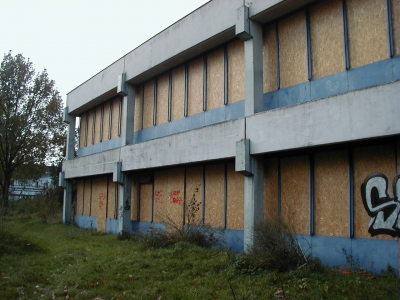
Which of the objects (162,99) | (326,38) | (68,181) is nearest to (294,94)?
(326,38)

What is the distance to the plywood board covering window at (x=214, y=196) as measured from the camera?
12713 mm

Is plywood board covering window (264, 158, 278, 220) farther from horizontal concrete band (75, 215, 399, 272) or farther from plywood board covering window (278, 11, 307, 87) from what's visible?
plywood board covering window (278, 11, 307, 87)

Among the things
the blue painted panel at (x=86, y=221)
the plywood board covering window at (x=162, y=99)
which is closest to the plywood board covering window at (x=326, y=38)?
the plywood board covering window at (x=162, y=99)

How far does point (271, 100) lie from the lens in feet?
37.2

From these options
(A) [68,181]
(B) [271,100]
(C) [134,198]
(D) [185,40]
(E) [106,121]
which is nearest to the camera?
(B) [271,100]

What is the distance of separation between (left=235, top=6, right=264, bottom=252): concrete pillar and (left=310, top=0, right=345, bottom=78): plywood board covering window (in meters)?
1.56

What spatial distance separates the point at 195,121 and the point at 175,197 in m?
3.02

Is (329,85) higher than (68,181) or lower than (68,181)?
higher

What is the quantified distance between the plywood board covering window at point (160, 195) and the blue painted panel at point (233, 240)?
363 centimetres

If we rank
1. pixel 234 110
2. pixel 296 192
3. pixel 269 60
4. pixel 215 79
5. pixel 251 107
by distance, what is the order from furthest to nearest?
pixel 215 79 → pixel 234 110 → pixel 269 60 → pixel 251 107 → pixel 296 192

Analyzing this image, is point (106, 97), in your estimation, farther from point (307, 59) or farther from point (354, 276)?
point (354, 276)

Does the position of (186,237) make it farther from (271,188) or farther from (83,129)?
(83,129)

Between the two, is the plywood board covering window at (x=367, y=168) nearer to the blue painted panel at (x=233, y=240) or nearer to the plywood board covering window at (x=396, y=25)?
the plywood board covering window at (x=396, y=25)

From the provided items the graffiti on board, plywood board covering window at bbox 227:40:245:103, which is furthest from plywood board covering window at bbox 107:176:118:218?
the graffiti on board
